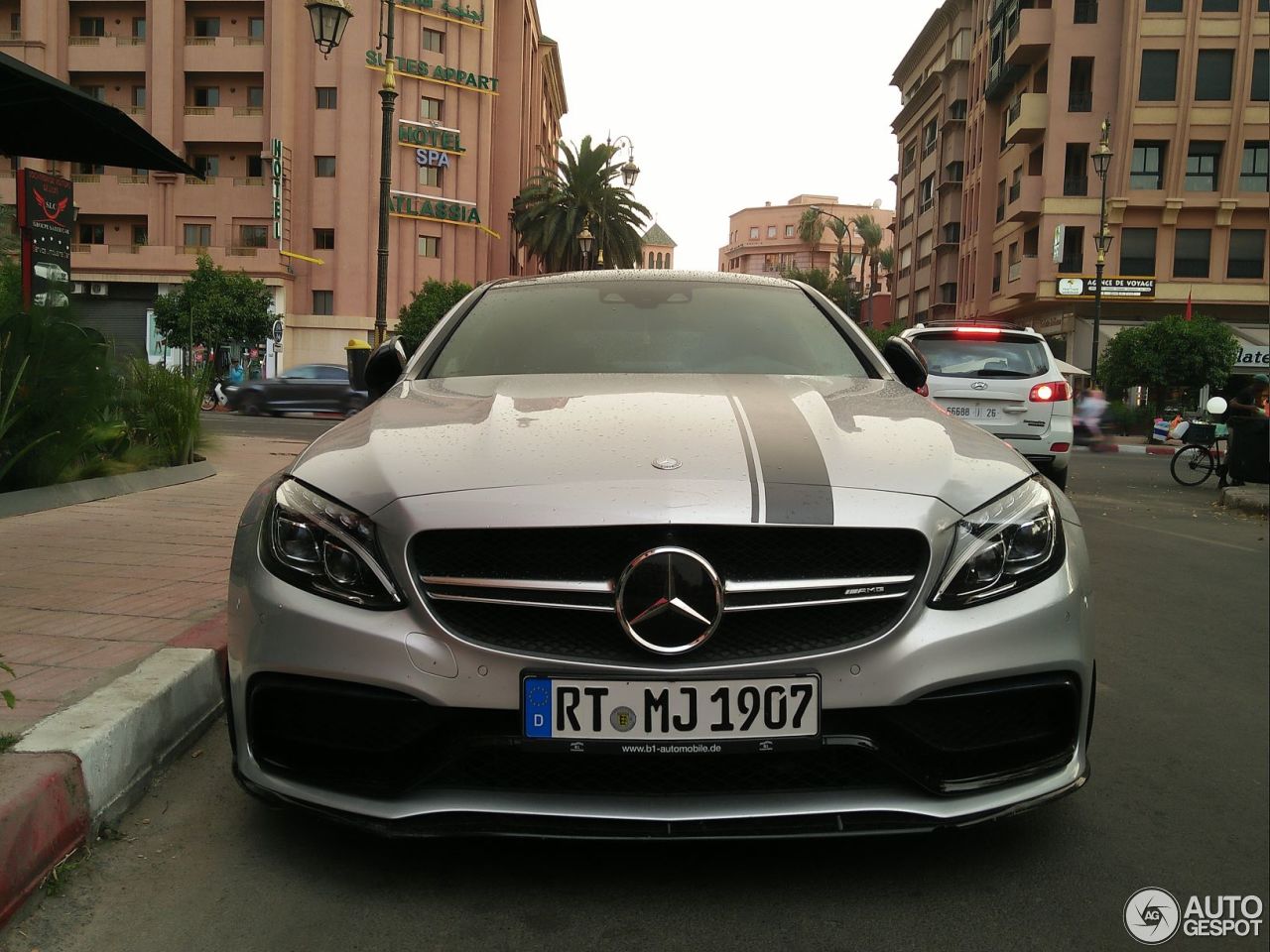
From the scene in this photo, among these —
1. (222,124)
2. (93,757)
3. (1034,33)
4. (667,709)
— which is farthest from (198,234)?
(667,709)

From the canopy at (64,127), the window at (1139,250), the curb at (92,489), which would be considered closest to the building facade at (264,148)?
the window at (1139,250)

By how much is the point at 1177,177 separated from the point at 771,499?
44.1 m

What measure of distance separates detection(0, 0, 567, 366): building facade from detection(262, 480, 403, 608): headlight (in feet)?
160

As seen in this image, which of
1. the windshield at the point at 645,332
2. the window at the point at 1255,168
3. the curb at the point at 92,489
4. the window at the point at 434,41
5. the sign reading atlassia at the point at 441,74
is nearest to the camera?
the windshield at the point at 645,332

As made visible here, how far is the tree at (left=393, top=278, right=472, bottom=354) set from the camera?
48.7 metres

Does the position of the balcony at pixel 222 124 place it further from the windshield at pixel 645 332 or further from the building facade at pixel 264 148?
the windshield at pixel 645 332

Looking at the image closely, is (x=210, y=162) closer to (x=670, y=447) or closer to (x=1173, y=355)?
(x=1173, y=355)

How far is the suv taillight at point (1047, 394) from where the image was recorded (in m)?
10.7

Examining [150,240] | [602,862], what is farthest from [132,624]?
[150,240]

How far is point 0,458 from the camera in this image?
23.7 feet

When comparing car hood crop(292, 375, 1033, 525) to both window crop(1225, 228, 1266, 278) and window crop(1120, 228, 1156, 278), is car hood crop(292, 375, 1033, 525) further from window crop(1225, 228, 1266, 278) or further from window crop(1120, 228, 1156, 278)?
window crop(1225, 228, 1266, 278)

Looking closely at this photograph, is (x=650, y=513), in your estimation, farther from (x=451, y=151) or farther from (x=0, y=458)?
(x=451, y=151)

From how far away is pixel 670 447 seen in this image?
252 cm

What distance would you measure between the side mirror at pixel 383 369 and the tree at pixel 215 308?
144 ft
